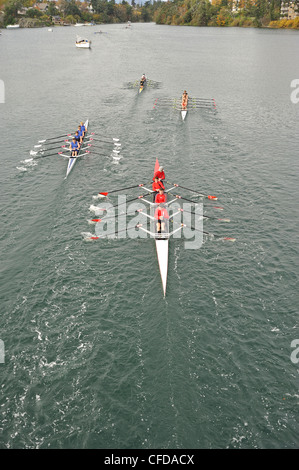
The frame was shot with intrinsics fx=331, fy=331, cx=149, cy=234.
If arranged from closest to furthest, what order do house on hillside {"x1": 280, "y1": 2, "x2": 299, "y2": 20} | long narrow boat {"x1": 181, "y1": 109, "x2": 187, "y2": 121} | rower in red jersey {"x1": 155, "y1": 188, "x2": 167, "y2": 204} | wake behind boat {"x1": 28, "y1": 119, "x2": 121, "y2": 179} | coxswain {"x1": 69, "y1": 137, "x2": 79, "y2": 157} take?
rower in red jersey {"x1": 155, "y1": 188, "x2": 167, "y2": 204} < coxswain {"x1": 69, "y1": 137, "x2": 79, "y2": 157} < wake behind boat {"x1": 28, "y1": 119, "x2": 121, "y2": 179} < long narrow boat {"x1": 181, "y1": 109, "x2": 187, "y2": 121} < house on hillside {"x1": 280, "y1": 2, "x2": 299, "y2": 20}

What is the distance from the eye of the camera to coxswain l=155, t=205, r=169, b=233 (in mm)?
25987

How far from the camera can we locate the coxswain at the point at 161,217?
26.0m

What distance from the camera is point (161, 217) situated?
26500 mm

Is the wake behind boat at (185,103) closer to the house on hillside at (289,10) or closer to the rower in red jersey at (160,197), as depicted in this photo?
the rower in red jersey at (160,197)

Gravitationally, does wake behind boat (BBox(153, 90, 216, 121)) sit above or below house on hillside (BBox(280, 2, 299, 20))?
below

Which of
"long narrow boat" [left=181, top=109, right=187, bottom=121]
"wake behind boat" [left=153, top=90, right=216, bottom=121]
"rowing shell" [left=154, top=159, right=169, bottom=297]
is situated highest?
"wake behind boat" [left=153, top=90, right=216, bottom=121]

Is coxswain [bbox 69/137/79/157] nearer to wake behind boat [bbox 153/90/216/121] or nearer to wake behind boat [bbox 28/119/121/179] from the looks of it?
wake behind boat [bbox 28/119/121/179]

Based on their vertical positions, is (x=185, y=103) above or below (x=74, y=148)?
above

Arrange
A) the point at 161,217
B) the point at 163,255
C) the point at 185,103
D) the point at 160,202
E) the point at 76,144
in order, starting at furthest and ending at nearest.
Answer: the point at 185,103
the point at 76,144
the point at 160,202
the point at 161,217
the point at 163,255

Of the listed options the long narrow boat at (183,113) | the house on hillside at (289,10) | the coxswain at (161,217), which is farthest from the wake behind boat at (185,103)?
the house on hillside at (289,10)

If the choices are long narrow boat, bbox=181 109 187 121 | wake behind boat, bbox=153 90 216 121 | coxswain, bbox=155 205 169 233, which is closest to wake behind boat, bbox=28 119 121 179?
coxswain, bbox=155 205 169 233

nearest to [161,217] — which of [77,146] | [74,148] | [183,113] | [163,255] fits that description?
[163,255]

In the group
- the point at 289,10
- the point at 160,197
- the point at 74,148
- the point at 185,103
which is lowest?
the point at 160,197

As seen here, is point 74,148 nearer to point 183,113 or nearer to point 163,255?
point 163,255
